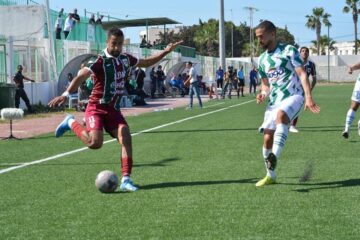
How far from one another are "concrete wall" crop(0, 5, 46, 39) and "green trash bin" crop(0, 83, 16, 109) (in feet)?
33.3

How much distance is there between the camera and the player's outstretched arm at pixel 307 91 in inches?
295

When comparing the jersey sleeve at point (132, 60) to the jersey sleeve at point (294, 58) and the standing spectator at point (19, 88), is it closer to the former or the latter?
the jersey sleeve at point (294, 58)

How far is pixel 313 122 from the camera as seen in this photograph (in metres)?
18.2

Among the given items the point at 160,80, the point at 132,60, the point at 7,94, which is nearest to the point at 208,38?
the point at 160,80

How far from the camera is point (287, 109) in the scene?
7.86m

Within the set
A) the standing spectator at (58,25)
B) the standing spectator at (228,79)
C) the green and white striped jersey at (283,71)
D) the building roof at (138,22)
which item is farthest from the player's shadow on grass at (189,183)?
the building roof at (138,22)

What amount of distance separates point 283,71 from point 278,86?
0.68 feet

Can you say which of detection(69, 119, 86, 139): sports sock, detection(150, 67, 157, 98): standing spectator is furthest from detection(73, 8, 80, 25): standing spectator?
detection(69, 119, 86, 139): sports sock

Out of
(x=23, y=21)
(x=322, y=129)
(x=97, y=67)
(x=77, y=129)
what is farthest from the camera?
(x=23, y=21)

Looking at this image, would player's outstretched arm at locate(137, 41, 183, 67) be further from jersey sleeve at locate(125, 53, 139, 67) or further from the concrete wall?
the concrete wall

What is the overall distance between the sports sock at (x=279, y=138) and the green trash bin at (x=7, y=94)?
60.9ft

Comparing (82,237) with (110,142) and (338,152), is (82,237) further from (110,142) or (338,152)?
(110,142)

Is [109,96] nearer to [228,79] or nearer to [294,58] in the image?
[294,58]

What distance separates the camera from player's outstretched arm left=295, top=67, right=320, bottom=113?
24.6 feet
